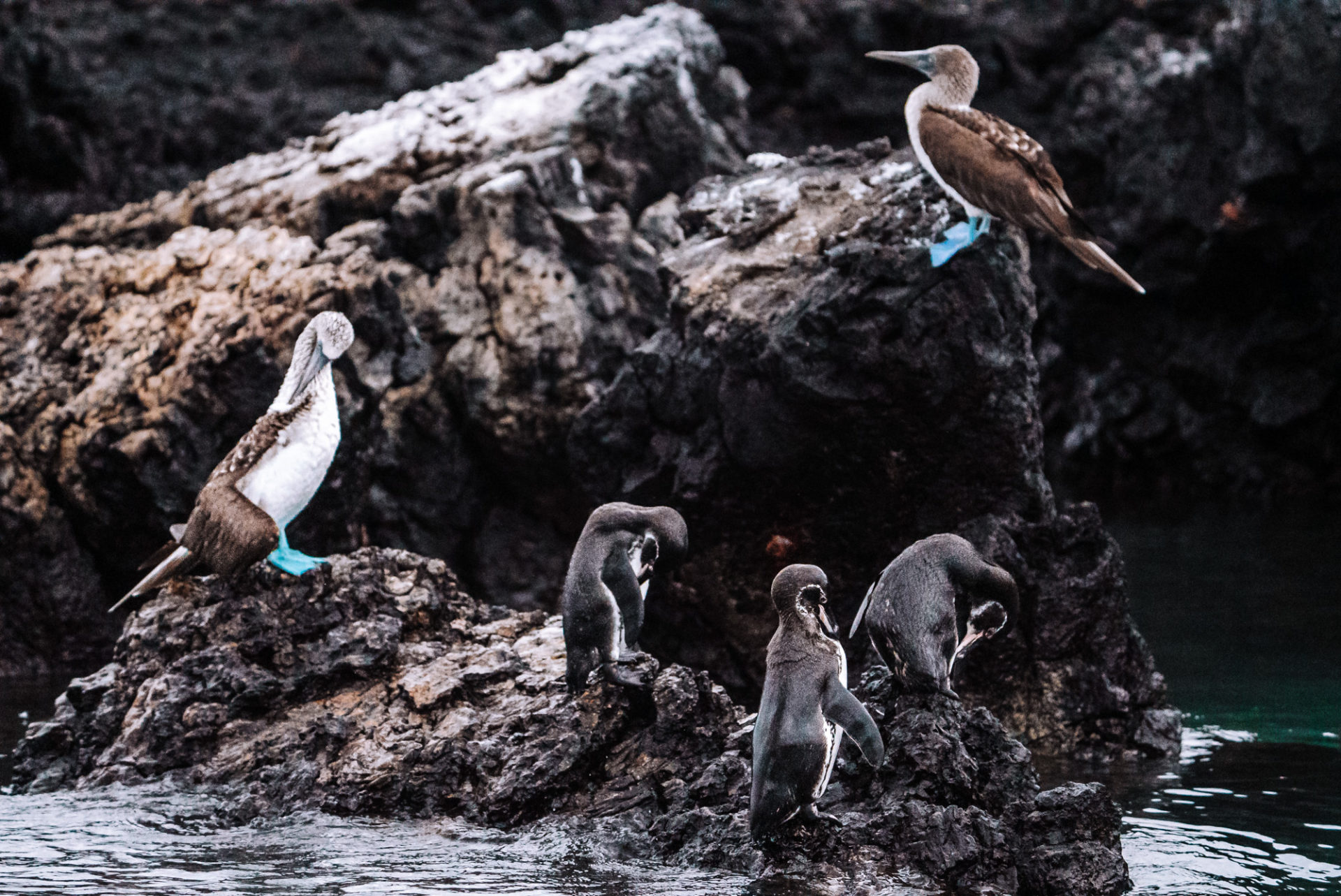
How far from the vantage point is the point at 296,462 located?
7.90 m

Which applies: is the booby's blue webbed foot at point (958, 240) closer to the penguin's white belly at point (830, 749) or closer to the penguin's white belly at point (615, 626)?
the penguin's white belly at point (615, 626)

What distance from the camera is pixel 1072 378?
95.6 feet

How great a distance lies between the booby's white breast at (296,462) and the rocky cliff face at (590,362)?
117 inches

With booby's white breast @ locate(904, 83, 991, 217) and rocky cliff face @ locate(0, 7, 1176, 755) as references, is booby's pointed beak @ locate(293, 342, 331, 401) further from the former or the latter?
booby's white breast @ locate(904, 83, 991, 217)

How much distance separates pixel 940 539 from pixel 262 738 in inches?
144

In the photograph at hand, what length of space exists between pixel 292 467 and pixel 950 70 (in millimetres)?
4694

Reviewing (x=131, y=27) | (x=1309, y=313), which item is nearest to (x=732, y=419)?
(x=1309, y=313)

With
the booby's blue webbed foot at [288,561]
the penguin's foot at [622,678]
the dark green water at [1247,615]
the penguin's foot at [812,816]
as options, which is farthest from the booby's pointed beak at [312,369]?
the dark green water at [1247,615]

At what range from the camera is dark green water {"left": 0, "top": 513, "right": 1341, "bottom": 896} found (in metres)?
5.81

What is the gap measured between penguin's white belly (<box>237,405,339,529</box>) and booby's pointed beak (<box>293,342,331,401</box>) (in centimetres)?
18

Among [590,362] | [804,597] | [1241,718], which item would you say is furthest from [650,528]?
[590,362]

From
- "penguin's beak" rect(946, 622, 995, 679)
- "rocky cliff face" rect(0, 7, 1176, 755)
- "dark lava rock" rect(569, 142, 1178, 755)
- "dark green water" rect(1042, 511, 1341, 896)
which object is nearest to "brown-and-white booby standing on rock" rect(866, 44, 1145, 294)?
"dark lava rock" rect(569, 142, 1178, 755)

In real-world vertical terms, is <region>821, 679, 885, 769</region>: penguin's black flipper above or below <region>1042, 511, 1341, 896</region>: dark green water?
above

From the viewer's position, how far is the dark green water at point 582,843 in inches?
229
